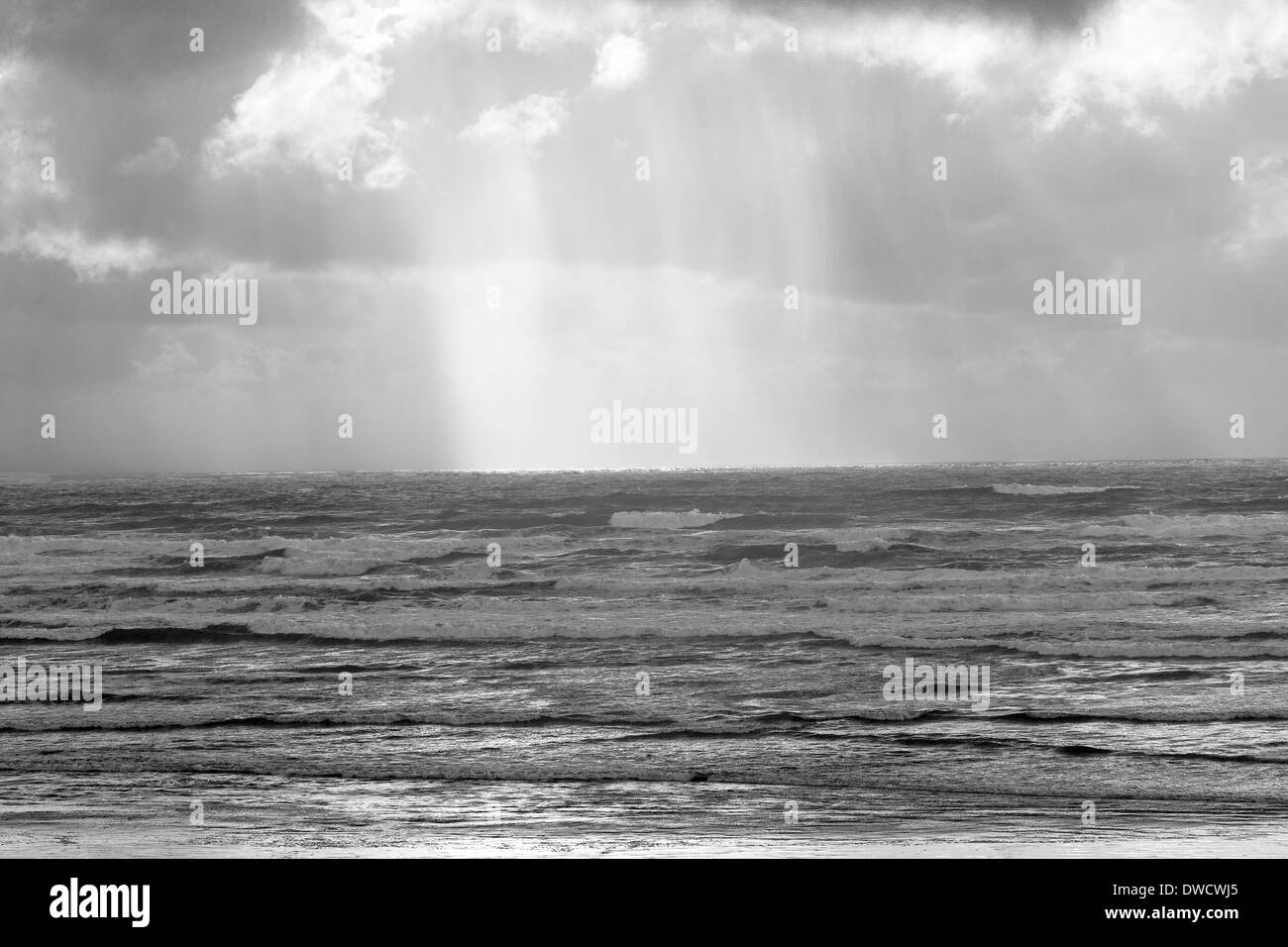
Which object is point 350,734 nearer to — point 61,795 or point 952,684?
point 61,795

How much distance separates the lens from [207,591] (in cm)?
2644

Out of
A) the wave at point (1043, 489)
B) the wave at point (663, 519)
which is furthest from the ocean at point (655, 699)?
the wave at point (1043, 489)

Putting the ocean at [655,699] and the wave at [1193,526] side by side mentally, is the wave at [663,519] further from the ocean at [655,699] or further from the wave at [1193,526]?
the wave at [1193,526]

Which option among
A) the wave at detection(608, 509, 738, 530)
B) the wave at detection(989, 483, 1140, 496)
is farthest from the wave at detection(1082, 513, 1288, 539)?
the wave at detection(608, 509, 738, 530)

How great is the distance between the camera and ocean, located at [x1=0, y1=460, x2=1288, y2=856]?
25.6 feet

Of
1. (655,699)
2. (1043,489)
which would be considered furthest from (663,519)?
(655,699)

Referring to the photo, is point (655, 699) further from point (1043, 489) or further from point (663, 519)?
point (1043, 489)

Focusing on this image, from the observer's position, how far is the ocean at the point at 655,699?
7.80m

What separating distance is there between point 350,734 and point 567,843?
16.4ft

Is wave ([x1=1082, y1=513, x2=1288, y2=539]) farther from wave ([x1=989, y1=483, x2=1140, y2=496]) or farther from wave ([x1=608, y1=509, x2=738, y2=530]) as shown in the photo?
wave ([x1=608, y1=509, x2=738, y2=530])

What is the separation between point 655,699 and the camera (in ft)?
43.2
